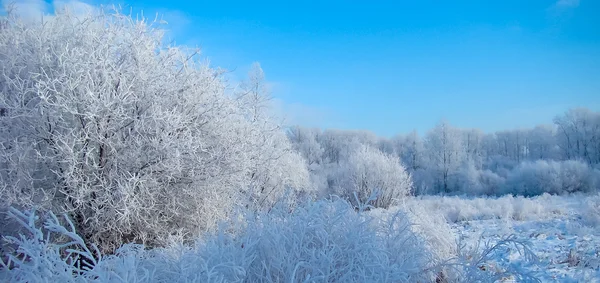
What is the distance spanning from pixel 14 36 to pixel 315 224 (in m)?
6.71

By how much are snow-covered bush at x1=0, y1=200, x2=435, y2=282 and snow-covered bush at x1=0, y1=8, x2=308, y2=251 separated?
4.51 feet

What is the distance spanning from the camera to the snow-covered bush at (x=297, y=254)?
2.87 m

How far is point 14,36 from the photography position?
6449 mm

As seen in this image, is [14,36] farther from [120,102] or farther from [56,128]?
[120,102]

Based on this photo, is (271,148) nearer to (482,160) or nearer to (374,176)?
(374,176)

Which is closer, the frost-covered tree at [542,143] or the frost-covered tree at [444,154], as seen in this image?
the frost-covered tree at [444,154]

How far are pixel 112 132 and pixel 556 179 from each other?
3484cm

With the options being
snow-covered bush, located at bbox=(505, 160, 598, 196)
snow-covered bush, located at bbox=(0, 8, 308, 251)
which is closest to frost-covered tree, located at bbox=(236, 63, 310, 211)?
snow-covered bush, located at bbox=(0, 8, 308, 251)

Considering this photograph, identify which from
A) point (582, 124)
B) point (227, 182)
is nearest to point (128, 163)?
point (227, 182)

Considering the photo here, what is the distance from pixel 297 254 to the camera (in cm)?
306

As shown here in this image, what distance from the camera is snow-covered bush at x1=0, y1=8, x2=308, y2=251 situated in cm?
547

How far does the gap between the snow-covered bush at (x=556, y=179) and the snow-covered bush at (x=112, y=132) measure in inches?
1239

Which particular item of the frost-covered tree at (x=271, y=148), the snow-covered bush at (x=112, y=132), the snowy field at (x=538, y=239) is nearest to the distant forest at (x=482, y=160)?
the frost-covered tree at (x=271, y=148)

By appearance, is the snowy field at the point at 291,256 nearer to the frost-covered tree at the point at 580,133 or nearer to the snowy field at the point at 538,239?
the snowy field at the point at 538,239
